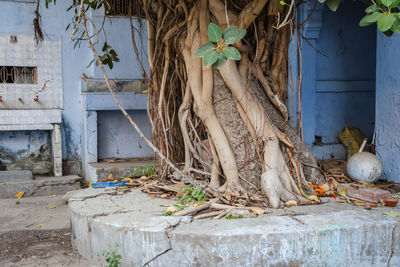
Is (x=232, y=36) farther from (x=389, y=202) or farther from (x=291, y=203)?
(x=389, y=202)

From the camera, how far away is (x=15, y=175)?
21.0ft

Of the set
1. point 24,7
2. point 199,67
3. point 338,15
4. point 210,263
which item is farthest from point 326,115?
point 24,7

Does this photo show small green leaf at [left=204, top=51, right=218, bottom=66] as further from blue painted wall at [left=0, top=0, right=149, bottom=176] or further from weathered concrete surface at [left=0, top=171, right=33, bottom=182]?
weathered concrete surface at [left=0, top=171, right=33, bottom=182]

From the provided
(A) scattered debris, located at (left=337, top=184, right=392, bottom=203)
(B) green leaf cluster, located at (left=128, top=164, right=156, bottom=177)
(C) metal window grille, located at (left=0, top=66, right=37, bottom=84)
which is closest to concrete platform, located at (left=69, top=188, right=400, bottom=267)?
(A) scattered debris, located at (left=337, top=184, right=392, bottom=203)

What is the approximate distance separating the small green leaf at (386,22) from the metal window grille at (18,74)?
5700mm

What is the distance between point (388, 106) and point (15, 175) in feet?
17.5

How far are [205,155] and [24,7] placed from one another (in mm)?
4308

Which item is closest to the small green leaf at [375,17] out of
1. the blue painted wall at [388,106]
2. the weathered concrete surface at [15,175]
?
the blue painted wall at [388,106]

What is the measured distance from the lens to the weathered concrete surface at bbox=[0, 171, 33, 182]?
250 inches

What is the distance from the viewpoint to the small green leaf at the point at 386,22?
223 cm

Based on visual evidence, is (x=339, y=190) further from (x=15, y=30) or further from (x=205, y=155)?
(x=15, y=30)

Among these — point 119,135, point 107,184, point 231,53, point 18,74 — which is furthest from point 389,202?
point 18,74

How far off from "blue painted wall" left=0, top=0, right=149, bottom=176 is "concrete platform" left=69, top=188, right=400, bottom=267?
3959 millimetres

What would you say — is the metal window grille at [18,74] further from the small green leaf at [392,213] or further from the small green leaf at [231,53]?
the small green leaf at [392,213]
